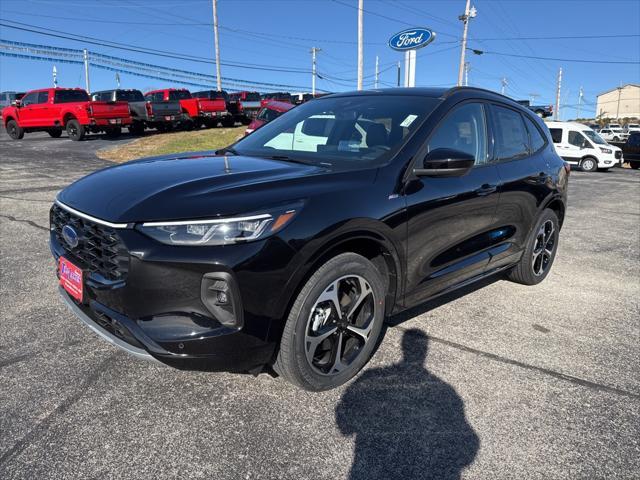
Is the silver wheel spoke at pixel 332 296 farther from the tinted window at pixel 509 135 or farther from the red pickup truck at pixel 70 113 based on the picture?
the red pickup truck at pixel 70 113

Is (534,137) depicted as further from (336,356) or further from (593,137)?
(593,137)

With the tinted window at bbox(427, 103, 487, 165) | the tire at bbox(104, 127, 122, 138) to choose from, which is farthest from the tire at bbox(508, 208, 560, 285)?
the tire at bbox(104, 127, 122, 138)

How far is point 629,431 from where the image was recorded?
2.47 metres

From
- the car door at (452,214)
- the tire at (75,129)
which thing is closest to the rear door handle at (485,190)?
the car door at (452,214)

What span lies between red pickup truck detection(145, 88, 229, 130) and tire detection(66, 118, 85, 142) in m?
4.81

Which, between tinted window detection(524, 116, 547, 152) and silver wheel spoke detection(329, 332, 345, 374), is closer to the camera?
silver wheel spoke detection(329, 332, 345, 374)

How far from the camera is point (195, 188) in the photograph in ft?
7.96

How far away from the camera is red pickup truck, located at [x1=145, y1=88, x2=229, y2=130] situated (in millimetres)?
23609

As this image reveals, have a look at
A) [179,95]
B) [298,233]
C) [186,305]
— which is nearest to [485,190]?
[298,233]

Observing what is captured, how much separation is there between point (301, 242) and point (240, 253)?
12.6 inches

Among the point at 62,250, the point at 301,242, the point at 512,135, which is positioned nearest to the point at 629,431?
the point at 301,242

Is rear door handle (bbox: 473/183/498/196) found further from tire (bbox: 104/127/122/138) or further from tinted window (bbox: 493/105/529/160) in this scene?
tire (bbox: 104/127/122/138)

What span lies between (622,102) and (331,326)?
472 ft

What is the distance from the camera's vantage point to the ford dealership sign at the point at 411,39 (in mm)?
23919
